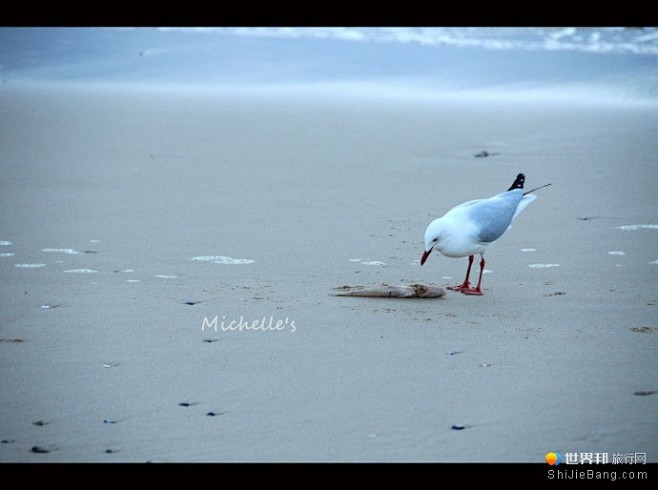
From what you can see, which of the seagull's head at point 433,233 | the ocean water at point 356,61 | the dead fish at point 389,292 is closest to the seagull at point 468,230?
the seagull's head at point 433,233

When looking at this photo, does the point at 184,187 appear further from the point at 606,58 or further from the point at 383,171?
the point at 606,58

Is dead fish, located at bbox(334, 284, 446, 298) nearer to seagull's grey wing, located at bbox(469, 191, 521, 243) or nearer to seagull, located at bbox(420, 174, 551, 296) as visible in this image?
seagull, located at bbox(420, 174, 551, 296)

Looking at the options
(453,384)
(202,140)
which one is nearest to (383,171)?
(202,140)

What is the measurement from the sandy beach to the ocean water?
233 inches

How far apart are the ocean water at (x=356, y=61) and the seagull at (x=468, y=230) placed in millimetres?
8983

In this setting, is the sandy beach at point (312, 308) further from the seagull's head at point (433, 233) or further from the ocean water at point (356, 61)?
the ocean water at point (356, 61)

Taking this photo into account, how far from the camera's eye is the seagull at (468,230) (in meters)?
5.04

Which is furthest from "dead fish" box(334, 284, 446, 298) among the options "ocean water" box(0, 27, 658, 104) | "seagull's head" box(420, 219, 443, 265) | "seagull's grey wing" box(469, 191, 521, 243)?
"ocean water" box(0, 27, 658, 104)

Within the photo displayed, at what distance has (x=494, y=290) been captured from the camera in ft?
17.0

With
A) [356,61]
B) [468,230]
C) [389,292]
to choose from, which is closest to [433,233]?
[468,230]

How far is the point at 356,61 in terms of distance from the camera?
1902 cm

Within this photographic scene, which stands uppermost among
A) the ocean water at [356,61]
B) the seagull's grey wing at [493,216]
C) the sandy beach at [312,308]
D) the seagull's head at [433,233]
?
the ocean water at [356,61]

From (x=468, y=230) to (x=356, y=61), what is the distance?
14.5 metres

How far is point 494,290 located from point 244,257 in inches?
64.5
